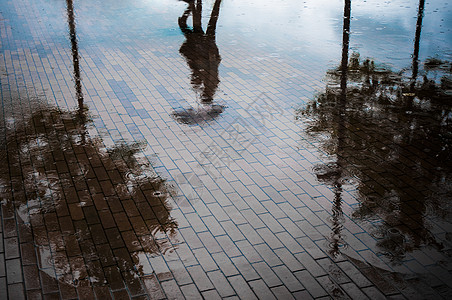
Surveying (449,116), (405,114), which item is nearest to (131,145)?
(405,114)

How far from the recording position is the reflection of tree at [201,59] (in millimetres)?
9117

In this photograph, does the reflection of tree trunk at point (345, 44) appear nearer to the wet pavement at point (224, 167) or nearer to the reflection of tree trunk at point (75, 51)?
the wet pavement at point (224, 167)

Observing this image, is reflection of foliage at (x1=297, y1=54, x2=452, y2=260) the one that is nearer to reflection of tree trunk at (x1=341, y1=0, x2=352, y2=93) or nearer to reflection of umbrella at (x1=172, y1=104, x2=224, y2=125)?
reflection of tree trunk at (x1=341, y1=0, x2=352, y2=93)

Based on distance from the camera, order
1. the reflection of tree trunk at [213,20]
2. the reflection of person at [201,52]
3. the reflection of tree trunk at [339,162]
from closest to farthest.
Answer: the reflection of tree trunk at [339,162], the reflection of person at [201,52], the reflection of tree trunk at [213,20]

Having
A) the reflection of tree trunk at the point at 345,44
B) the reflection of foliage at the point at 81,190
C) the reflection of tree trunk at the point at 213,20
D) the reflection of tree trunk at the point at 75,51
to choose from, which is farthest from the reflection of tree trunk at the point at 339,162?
the reflection of tree trunk at the point at 75,51

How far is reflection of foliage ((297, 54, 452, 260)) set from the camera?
6156mm

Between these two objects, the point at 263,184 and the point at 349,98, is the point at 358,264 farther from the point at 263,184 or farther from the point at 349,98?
the point at 349,98

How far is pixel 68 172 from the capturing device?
275 inches

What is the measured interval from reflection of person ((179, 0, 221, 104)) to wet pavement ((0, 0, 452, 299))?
8cm

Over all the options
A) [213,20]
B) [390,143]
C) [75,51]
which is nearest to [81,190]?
[390,143]

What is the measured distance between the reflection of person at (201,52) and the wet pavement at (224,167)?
0.08 meters

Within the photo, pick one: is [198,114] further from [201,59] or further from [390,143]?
[201,59]

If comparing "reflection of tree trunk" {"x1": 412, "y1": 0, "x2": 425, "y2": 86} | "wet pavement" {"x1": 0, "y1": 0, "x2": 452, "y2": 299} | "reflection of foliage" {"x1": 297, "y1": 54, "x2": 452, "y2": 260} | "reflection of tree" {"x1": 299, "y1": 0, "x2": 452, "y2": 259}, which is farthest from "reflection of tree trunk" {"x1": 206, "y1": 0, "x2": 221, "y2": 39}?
"reflection of tree trunk" {"x1": 412, "y1": 0, "x2": 425, "y2": 86}

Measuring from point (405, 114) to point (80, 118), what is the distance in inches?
241
